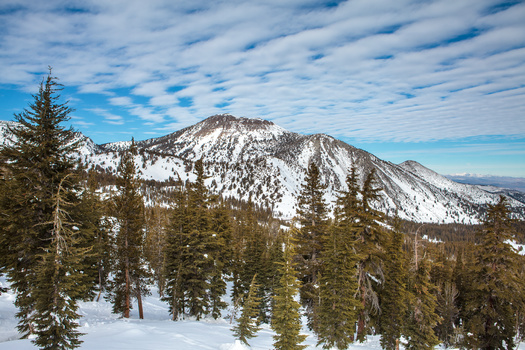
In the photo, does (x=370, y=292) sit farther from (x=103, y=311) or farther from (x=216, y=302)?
(x=103, y=311)

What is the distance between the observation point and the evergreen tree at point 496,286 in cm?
1873

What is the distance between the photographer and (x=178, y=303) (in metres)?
27.3

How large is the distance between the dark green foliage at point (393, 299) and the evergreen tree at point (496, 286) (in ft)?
15.0

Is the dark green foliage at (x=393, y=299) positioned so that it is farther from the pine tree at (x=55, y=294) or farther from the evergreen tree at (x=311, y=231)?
the pine tree at (x=55, y=294)

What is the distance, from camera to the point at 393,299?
23.1 meters

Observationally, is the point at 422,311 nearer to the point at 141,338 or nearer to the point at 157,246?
the point at 141,338

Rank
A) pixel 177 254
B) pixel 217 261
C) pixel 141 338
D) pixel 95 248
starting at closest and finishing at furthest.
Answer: pixel 141 338, pixel 217 261, pixel 177 254, pixel 95 248

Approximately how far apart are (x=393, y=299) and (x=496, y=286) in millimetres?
7379

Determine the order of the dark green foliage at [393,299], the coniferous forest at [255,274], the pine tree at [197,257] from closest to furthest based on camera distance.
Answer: the coniferous forest at [255,274], the dark green foliage at [393,299], the pine tree at [197,257]

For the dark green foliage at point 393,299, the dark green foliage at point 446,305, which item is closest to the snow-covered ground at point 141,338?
A: the dark green foliage at point 393,299

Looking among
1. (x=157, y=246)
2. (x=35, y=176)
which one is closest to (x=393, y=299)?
(x=35, y=176)

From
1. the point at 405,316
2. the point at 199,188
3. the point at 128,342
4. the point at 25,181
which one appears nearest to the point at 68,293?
the point at 128,342

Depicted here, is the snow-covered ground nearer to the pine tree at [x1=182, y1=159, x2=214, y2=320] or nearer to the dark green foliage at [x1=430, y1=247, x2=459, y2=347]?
the pine tree at [x1=182, y1=159, x2=214, y2=320]

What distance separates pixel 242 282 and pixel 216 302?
9.32 meters
